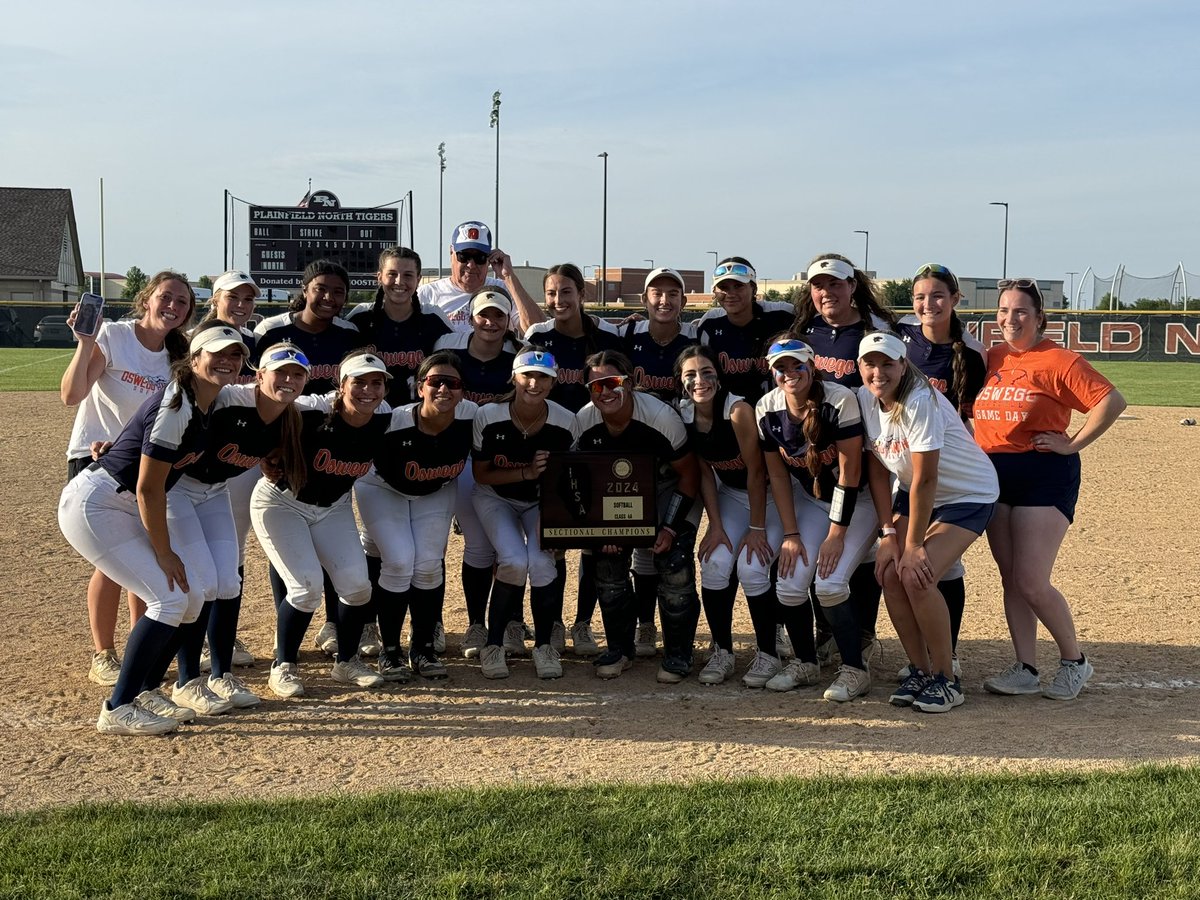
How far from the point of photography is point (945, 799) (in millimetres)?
3965

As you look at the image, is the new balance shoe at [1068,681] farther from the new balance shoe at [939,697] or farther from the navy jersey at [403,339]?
the navy jersey at [403,339]

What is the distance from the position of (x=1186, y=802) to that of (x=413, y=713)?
2935 millimetres

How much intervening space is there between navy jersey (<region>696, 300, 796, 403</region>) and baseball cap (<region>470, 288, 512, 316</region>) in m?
0.98

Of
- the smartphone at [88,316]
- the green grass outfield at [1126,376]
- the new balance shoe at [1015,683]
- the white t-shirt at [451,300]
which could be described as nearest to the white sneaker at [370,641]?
the white t-shirt at [451,300]

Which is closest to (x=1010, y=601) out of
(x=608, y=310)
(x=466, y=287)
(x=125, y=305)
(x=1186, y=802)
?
(x=1186, y=802)

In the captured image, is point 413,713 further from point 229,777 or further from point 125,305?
point 125,305

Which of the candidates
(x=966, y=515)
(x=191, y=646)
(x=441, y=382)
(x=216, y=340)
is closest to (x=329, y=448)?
(x=441, y=382)

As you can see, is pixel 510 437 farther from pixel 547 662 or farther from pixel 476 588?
pixel 547 662

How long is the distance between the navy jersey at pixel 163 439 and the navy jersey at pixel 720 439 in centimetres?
212

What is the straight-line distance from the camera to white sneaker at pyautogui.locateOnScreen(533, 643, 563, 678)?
18.2 feet

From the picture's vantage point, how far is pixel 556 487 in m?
5.52

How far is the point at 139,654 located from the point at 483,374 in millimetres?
2090

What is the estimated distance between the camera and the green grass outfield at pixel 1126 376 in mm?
21672

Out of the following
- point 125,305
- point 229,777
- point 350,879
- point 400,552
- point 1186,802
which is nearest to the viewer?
point 350,879
